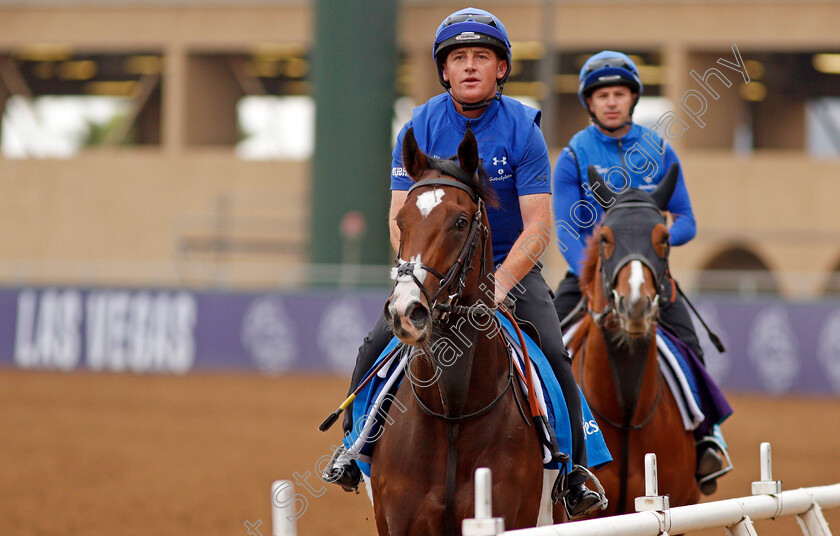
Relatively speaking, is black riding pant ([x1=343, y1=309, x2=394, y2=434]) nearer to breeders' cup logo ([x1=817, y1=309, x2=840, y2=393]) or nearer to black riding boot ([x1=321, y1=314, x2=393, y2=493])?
black riding boot ([x1=321, y1=314, x2=393, y2=493])

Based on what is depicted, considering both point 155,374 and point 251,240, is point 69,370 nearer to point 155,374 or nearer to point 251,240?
point 155,374

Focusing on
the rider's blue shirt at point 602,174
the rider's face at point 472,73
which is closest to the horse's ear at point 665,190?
the rider's blue shirt at point 602,174

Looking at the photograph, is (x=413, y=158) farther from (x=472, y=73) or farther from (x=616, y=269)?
(x=616, y=269)

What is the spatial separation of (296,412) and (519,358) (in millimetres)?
11462

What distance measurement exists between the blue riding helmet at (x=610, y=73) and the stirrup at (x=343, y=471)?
9.59 feet

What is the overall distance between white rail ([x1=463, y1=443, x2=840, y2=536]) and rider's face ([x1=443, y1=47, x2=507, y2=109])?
5.78 ft

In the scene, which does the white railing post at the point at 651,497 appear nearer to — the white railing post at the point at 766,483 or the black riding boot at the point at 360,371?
the white railing post at the point at 766,483

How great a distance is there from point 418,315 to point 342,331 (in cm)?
1609

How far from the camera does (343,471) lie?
16.3 ft

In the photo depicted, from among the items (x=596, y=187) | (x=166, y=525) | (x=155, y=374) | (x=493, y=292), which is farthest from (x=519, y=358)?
(x=155, y=374)

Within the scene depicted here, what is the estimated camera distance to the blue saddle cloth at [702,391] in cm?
665

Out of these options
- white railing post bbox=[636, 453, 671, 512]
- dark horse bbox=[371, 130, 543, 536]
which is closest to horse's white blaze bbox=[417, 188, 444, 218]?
dark horse bbox=[371, 130, 543, 536]

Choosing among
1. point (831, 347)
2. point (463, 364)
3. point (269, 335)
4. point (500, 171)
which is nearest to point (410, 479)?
point (463, 364)

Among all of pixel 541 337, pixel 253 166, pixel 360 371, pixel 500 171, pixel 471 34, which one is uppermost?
pixel 253 166
